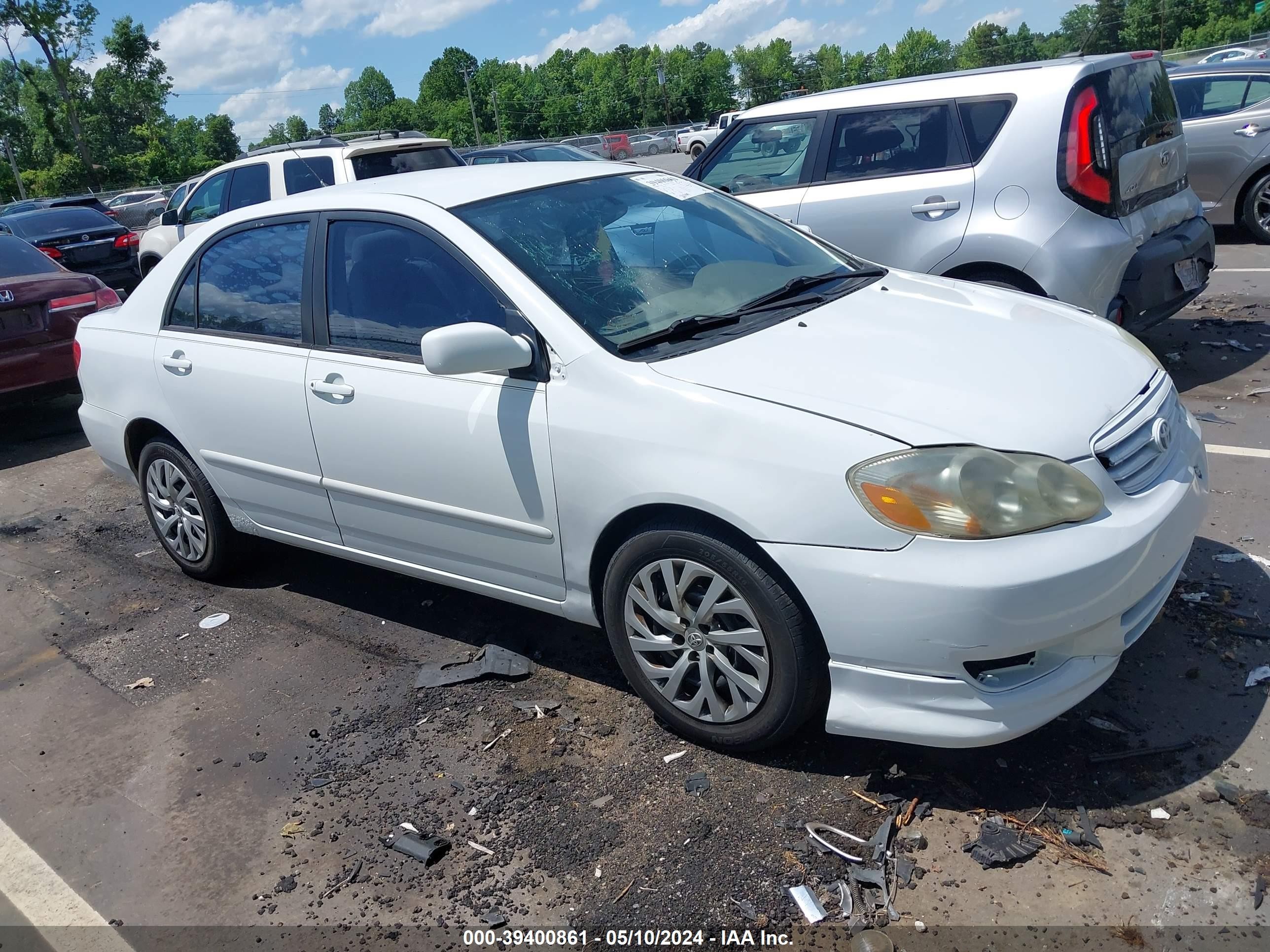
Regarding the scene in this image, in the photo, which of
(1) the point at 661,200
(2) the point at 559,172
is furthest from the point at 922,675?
(2) the point at 559,172

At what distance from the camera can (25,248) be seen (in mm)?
8547

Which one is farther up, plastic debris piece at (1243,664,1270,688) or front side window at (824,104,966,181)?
front side window at (824,104,966,181)

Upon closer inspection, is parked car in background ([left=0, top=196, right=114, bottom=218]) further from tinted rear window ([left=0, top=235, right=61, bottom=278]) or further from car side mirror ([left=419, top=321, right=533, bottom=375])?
car side mirror ([left=419, top=321, right=533, bottom=375])

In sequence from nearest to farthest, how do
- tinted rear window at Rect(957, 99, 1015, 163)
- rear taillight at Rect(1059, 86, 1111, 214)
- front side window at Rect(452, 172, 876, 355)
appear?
front side window at Rect(452, 172, 876, 355)
rear taillight at Rect(1059, 86, 1111, 214)
tinted rear window at Rect(957, 99, 1015, 163)

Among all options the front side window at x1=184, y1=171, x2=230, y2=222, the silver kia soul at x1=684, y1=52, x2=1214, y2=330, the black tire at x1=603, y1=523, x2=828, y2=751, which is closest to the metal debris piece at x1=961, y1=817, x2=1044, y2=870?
the black tire at x1=603, y1=523, x2=828, y2=751

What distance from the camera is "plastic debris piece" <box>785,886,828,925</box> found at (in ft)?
8.34

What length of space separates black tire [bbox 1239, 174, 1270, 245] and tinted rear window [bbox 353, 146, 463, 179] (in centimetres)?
781

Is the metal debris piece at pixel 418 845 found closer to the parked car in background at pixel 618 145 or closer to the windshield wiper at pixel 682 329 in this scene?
the windshield wiper at pixel 682 329

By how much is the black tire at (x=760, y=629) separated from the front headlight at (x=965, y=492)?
1.27ft

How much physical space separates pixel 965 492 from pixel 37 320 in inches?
308

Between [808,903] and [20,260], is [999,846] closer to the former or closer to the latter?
[808,903]

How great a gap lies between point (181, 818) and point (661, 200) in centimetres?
287

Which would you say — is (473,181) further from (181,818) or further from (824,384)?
(181,818)

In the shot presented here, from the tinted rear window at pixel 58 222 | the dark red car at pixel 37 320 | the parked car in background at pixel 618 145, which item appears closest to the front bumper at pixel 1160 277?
the dark red car at pixel 37 320
